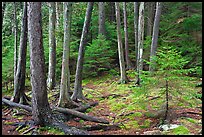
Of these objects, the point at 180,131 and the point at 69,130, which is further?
the point at 69,130

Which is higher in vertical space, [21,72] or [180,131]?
[21,72]

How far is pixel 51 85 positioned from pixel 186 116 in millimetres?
8069

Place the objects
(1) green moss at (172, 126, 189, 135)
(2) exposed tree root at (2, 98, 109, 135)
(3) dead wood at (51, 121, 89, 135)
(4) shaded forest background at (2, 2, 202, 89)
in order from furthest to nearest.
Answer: (4) shaded forest background at (2, 2, 202, 89) < (2) exposed tree root at (2, 98, 109, 135) < (3) dead wood at (51, 121, 89, 135) < (1) green moss at (172, 126, 189, 135)

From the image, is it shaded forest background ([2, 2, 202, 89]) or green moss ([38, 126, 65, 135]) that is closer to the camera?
green moss ([38, 126, 65, 135])

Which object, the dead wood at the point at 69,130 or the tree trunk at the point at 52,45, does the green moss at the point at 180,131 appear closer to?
the dead wood at the point at 69,130

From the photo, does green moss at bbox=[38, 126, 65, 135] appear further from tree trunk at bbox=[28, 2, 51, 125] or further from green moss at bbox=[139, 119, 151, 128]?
green moss at bbox=[139, 119, 151, 128]

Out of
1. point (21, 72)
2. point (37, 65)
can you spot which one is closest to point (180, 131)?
point (37, 65)

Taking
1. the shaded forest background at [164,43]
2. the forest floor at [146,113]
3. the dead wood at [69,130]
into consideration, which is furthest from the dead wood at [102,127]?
the shaded forest background at [164,43]

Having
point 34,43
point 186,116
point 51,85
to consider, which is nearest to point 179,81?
point 186,116

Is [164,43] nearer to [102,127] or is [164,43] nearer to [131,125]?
[131,125]

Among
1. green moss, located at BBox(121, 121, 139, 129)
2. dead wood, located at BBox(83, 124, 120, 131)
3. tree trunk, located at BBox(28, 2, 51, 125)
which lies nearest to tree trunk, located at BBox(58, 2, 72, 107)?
tree trunk, located at BBox(28, 2, 51, 125)

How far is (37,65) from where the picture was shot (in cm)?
717

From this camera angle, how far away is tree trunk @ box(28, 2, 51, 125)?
710cm

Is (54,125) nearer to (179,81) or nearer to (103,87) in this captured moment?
(179,81)
